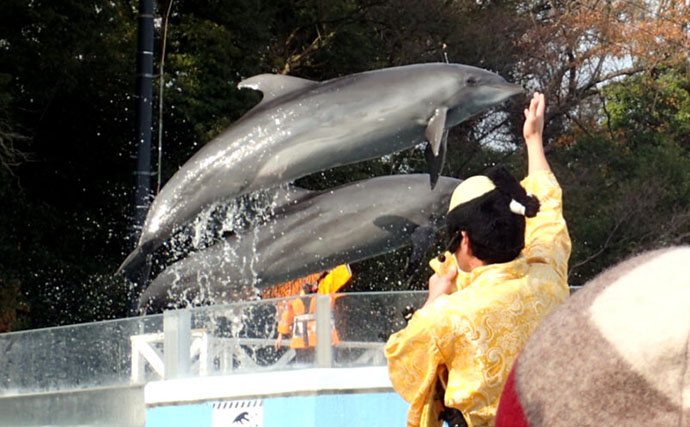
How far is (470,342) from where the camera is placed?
4.17 m

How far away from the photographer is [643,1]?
38188mm

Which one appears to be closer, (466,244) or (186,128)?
(466,244)

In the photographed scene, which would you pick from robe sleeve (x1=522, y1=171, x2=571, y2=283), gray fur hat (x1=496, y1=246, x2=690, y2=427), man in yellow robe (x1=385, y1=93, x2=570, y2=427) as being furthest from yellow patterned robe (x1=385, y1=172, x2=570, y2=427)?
gray fur hat (x1=496, y1=246, x2=690, y2=427)

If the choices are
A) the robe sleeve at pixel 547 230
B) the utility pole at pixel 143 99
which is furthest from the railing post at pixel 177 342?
the utility pole at pixel 143 99

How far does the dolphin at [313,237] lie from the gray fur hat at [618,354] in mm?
Answer: 8624

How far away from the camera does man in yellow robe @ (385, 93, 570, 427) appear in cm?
416

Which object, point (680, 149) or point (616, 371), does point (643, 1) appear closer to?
point (680, 149)

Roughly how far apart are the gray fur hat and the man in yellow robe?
8.28 ft

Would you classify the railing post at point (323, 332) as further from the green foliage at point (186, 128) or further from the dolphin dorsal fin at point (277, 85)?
the green foliage at point (186, 128)

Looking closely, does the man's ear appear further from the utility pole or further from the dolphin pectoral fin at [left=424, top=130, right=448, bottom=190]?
the utility pole

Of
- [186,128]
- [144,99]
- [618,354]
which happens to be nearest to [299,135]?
[144,99]

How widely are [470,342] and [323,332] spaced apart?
17.3 feet

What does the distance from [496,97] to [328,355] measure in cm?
248

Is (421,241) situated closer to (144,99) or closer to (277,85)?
(277,85)
